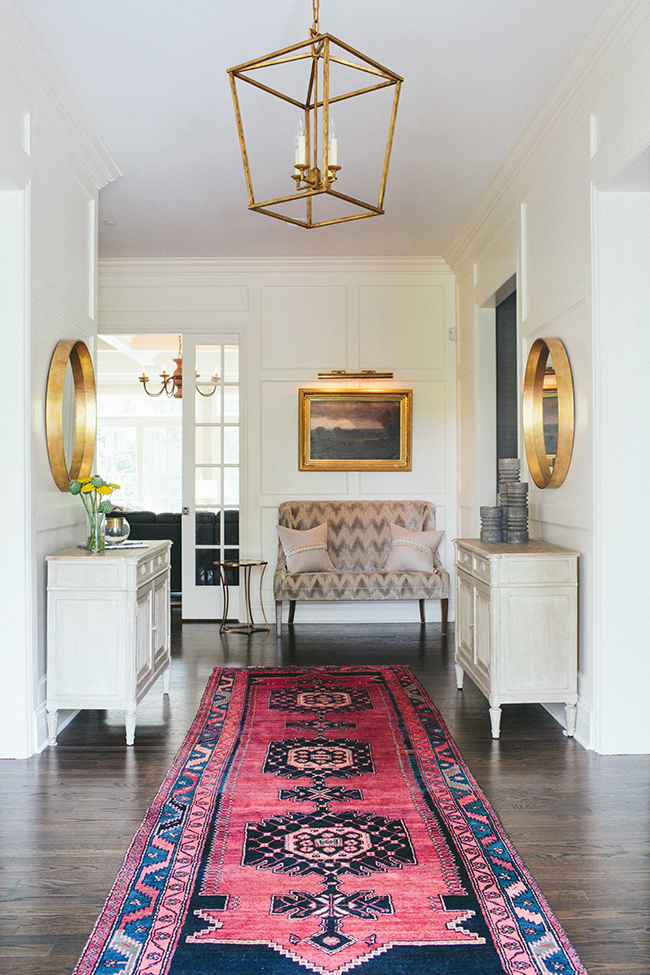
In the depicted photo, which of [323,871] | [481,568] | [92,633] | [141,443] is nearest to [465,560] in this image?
[481,568]

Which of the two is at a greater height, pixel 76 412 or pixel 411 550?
pixel 76 412

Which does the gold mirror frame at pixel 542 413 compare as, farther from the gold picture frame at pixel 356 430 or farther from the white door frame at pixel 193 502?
the white door frame at pixel 193 502

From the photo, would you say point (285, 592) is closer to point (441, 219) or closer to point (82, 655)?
point (82, 655)

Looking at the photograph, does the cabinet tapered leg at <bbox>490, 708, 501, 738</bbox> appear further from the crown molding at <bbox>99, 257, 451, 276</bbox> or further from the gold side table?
the crown molding at <bbox>99, 257, 451, 276</bbox>

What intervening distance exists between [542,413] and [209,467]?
343 centimetres

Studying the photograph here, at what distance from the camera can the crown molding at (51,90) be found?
3.06 meters

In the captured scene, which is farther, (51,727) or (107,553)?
(107,553)

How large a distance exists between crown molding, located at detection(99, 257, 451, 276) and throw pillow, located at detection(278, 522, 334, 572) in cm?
229

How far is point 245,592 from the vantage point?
21.9ft

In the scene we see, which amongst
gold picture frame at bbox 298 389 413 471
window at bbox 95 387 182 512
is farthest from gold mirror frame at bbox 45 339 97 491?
window at bbox 95 387 182 512

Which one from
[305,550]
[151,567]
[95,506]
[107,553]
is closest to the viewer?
[107,553]

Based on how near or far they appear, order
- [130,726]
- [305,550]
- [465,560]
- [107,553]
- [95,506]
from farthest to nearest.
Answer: [305,550], [465,560], [95,506], [107,553], [130,726]

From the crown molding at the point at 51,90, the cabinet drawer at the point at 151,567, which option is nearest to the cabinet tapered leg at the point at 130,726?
the cabinet drawer at the point at 151,567

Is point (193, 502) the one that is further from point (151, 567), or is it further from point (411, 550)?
point (151, 567)
